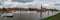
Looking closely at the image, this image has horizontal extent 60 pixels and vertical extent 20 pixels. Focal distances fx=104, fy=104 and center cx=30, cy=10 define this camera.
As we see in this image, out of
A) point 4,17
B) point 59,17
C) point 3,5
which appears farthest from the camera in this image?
point 3,5

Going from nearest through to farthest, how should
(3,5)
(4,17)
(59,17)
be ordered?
(59,17) → (4,17) → (3,5)

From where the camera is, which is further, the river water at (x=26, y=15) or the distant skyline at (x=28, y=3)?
the distant skyline at (x=28, y=3)

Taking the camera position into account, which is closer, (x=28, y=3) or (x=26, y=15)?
(x=26, y=15)

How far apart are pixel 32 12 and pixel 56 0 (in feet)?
1.29

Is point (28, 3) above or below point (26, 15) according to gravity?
above

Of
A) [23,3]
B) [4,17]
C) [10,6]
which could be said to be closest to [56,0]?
[23,3]

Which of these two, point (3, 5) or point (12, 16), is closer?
point (12, 16)

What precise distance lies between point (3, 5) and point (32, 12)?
0.39 m

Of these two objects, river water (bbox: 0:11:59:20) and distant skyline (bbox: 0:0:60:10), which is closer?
river water (bbox: 0:11:59:20)

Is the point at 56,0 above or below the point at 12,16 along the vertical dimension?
above

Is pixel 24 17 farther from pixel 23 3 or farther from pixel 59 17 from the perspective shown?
pixel 59 17

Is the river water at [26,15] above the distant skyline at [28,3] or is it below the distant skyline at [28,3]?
below

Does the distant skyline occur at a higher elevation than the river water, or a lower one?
higher

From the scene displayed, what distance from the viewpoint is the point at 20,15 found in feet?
4.19
